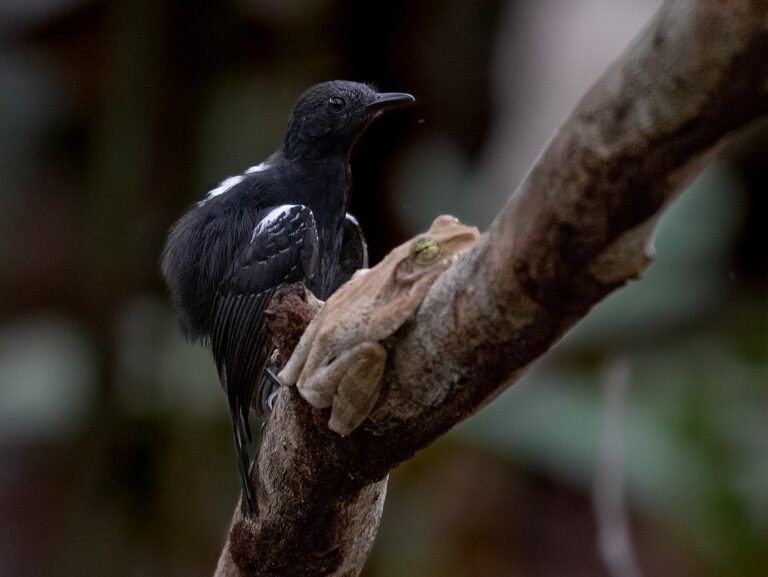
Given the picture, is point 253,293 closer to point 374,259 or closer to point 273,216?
point 273,216

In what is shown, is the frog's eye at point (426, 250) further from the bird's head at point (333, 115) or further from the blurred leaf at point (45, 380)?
the blurred leaf at point (45, 380)

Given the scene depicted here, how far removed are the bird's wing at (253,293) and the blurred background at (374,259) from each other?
172cm

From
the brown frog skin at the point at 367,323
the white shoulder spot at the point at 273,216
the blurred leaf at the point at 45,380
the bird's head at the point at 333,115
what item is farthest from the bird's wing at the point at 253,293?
the blurred leaf at the point at 45,380

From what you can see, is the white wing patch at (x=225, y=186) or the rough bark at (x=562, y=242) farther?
the white wing patch at (x=225, y=186)

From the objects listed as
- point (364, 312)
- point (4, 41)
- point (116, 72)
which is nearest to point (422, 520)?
point (116, 72)

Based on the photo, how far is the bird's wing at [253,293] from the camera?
367 cm

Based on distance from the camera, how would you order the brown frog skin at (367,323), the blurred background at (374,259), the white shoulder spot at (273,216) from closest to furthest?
the brown frog skin at (367,323)
the white shoulder spot at (273,216)
the blurred background at (374,259)

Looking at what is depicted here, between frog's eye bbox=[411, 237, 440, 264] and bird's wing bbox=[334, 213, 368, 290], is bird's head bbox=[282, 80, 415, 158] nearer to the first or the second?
bird's wing bbox=[334, 213, 368, 290]

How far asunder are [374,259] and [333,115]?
242cm

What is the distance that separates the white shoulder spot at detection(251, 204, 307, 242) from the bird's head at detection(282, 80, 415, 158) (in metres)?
0.42

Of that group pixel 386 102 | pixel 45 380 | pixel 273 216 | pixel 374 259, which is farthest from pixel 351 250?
pixel 45 380

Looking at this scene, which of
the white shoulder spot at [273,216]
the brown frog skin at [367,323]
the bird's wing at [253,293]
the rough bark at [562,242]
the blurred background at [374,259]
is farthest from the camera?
the blurred background at [374,259]

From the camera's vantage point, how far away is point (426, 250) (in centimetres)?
230

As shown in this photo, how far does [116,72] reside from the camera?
6055mm
